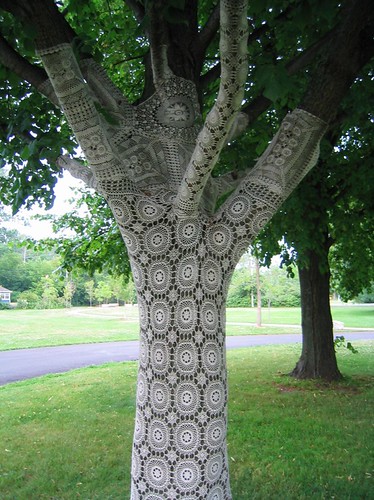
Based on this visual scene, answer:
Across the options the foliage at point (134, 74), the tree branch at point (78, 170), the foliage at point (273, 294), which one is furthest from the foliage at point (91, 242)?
the foliage at point (273, 294)

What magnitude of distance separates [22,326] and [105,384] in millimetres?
18529

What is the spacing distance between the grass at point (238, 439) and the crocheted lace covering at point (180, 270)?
1.75 m

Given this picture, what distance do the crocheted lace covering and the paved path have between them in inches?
338

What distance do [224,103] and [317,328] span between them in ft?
25.1

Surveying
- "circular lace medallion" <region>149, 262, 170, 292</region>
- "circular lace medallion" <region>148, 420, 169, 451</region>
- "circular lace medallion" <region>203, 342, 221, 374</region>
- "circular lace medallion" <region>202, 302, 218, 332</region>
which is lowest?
"circular lace medallion" <region>148, 420, 169, 451</region>

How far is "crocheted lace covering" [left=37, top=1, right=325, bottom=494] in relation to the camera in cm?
260

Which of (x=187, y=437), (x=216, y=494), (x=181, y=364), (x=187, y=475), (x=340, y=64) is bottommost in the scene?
(x=216, y=494)

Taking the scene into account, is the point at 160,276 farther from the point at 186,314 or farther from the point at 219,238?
the point at 219,238

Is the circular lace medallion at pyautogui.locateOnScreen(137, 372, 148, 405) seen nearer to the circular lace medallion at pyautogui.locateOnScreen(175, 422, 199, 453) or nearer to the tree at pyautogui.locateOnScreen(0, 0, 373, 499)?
the tree at pyautogui.locateOnScreen(0, 0, 373, 499)

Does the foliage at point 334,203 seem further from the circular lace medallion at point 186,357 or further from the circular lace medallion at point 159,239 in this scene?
the circular lace medallion at point 186,357

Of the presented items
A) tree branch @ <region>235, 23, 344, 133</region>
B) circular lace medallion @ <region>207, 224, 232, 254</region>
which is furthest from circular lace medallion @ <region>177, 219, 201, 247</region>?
tree branch @ <region>235, 23, 344, 133</region>

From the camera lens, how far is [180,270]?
273cm

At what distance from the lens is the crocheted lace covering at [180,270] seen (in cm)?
260

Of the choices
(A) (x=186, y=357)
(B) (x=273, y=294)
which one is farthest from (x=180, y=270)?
(B) (x=273, y=294)
